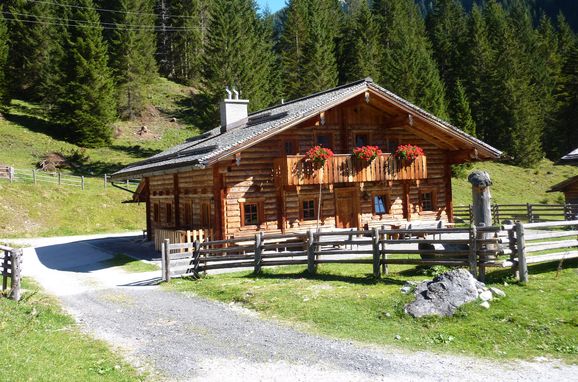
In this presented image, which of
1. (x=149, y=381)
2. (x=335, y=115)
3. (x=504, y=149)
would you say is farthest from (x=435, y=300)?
(x=504, y=149)

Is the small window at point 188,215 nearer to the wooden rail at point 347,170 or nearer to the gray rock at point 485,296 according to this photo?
the wooden rail at point 347,170

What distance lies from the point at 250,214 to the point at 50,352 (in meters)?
14.1

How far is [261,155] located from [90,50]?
37876 millimetres

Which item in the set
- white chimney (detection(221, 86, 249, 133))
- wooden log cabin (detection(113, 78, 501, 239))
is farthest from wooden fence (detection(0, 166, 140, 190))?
white chimney (detection(221, 86, 249, 133))

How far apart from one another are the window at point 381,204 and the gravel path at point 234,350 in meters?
13.1

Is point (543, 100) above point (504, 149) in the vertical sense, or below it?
above

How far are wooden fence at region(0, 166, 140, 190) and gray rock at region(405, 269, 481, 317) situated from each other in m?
33.0

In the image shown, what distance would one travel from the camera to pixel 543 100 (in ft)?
241

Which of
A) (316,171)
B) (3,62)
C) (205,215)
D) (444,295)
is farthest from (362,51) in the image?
(444,295)

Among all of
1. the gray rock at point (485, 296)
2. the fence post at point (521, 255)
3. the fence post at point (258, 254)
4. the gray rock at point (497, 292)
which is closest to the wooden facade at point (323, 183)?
the fence post at point (258, 254)

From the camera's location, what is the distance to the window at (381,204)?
1018 inches

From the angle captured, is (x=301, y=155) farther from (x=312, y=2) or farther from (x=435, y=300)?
(x=312, y=2)

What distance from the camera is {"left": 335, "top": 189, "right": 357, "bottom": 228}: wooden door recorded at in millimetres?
24875

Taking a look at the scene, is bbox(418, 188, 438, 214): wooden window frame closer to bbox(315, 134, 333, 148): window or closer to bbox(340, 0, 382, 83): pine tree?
bbox(315, 134, 333, 148): window
